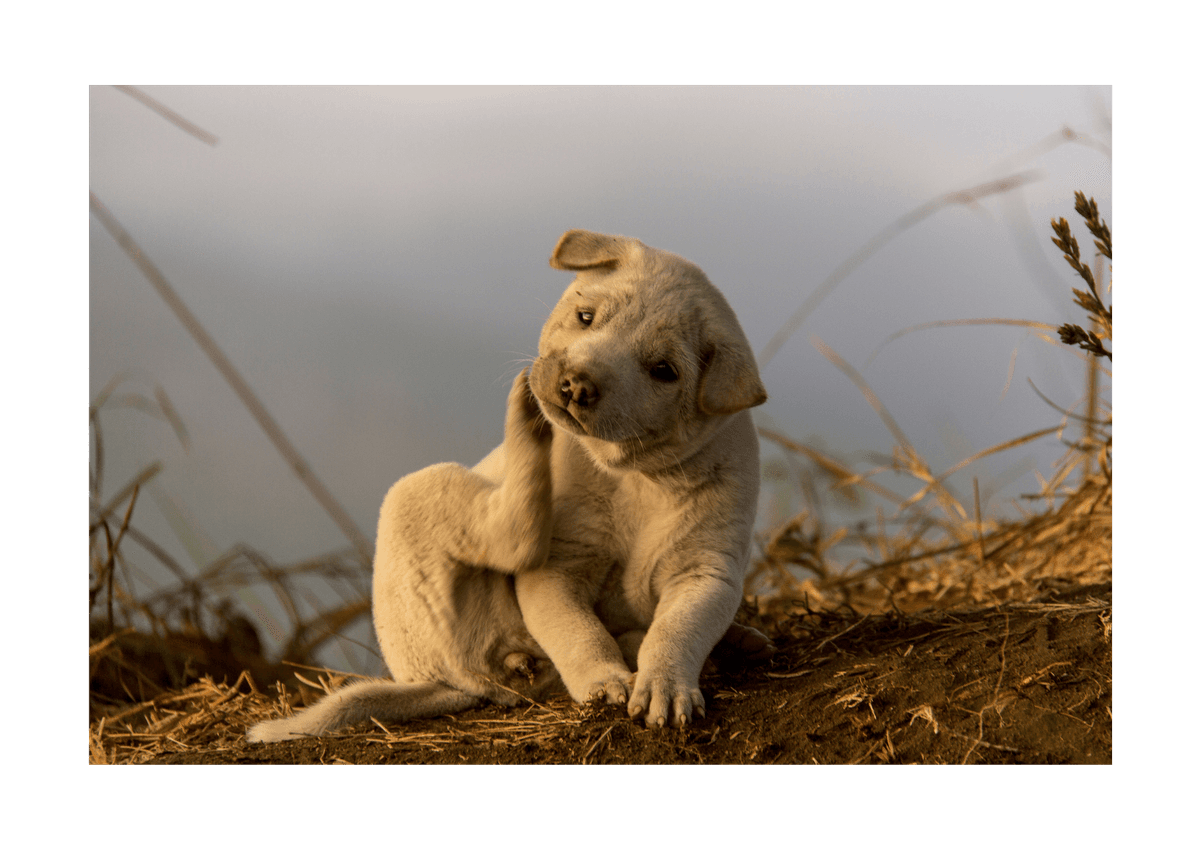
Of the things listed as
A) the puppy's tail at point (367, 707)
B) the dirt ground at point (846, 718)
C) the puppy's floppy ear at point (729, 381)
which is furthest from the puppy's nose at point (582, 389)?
the puppy's tail at point (367, 707)

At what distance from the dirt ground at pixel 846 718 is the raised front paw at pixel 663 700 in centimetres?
4

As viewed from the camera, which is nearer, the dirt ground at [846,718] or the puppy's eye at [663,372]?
the dirt ground at [846,718]

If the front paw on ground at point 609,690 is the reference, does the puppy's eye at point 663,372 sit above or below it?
above

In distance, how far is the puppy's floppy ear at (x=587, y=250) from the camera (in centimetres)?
386

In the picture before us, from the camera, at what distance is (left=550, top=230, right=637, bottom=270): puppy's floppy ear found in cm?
386

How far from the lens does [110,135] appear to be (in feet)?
14.5

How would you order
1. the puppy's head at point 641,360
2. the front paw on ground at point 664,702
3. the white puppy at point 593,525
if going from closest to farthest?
the front paw on ground at point 664,702 < the puppy's head at point 641,360 < the white puppy at point 593,525

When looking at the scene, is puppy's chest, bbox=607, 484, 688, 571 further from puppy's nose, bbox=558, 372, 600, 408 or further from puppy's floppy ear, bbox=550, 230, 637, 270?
puppy's floppy ear, bbox=550, 230, 637, 270

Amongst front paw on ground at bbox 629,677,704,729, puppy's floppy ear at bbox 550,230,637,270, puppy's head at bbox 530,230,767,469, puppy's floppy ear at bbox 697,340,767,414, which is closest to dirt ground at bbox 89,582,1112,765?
front paw on ground at bbox 629,677,704,729

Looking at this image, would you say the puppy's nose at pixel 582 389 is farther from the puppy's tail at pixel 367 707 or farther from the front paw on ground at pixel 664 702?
the puppy's tail at pixel 367 707

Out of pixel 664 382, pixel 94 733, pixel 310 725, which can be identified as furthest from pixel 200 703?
pixel 664 382

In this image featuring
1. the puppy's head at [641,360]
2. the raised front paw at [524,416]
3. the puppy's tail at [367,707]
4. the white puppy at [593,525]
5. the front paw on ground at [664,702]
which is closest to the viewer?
the front paw on ground at [664,702]

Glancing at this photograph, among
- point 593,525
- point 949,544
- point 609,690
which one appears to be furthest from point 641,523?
point 949,544

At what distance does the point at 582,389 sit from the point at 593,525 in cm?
85
